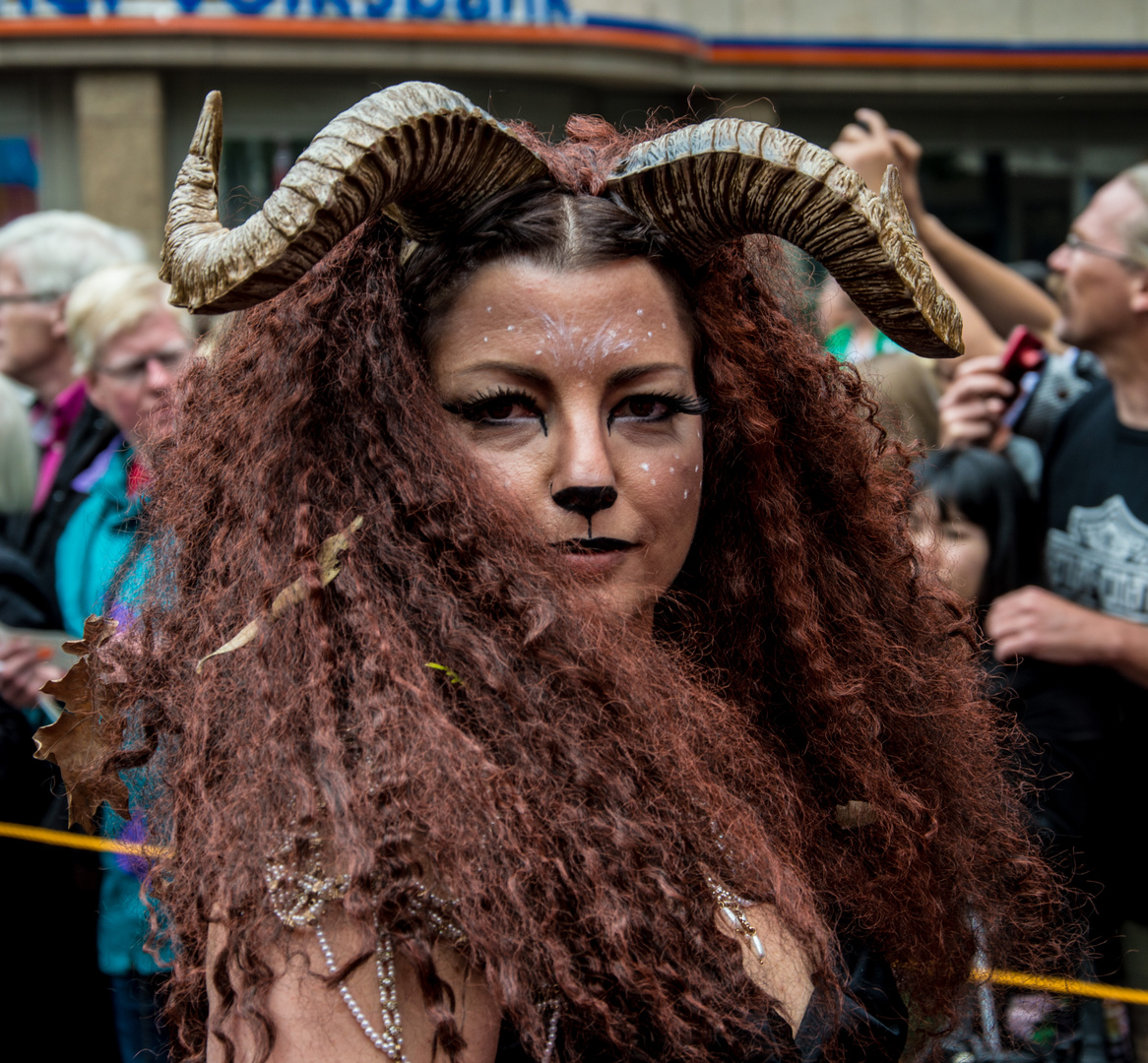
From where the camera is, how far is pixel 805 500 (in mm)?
2035

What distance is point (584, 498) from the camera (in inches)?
62.2

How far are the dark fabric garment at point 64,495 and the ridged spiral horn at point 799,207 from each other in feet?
7.55

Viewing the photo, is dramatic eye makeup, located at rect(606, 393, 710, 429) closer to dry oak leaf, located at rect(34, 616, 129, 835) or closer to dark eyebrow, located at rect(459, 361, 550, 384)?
dark eyebrow, located at rect(459, 361, 550, 384)

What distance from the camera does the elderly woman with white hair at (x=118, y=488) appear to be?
9.41 feet

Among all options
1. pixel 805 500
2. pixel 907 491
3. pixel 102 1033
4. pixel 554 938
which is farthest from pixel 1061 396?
pixel 102 1033

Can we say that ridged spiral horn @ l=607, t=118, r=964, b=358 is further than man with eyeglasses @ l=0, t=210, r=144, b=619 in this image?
No

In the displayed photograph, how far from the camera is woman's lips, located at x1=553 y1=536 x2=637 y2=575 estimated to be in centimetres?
160

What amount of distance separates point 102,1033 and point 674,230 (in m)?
2.63

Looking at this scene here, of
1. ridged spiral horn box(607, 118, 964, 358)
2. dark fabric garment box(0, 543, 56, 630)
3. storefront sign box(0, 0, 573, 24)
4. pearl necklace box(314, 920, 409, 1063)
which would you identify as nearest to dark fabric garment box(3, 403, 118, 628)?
dark fabric garment box(0, 543, 56, 630)

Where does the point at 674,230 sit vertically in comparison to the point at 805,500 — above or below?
above

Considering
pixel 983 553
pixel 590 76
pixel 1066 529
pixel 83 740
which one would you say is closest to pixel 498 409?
pixel 83 740

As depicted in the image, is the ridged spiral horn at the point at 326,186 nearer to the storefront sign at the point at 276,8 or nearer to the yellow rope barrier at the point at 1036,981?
the yellow rope barrier at the point at 1036,981

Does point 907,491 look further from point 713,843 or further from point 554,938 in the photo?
point 554,938

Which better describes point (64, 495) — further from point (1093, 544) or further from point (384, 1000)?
point (1093, 544)
